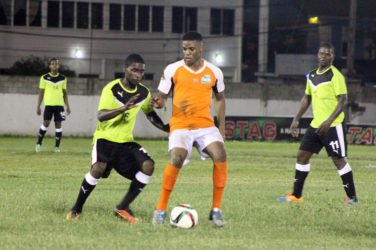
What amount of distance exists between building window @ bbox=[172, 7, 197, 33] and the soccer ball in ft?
145

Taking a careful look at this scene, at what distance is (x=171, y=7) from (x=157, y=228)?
147 feet

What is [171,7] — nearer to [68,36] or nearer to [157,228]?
[68,36]

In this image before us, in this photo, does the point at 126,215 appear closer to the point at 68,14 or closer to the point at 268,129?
the point at 268,129

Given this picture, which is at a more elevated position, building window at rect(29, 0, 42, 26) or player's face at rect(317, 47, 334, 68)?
building window at rect(29, 0, 42, 26)

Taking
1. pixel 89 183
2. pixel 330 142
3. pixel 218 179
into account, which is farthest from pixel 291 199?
pixel 89 183

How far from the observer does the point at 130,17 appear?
52094 millimetres

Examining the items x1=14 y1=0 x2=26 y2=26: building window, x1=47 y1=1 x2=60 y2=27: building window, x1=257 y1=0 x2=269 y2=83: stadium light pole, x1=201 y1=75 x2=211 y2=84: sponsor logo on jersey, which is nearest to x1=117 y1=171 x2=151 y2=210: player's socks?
x1=201 y1=75 x2=211 y2=84: sponsor logo on jersey

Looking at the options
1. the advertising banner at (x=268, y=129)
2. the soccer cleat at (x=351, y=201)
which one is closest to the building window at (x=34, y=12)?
the advertising banner at (x=268, y=129)

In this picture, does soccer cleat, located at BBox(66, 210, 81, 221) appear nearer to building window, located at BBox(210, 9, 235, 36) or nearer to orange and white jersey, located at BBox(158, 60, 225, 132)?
orange and white jersey, located at BBox(158, 60, 225, 132)

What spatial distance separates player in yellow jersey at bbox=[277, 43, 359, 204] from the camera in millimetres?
10750

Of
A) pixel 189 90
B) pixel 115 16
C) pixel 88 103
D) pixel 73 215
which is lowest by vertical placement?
pixel 88 103

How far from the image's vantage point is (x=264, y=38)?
52844 mm

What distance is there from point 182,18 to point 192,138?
43946 mm

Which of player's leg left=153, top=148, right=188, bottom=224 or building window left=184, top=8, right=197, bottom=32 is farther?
building window left=184, top=8, right=197, bottom=32
